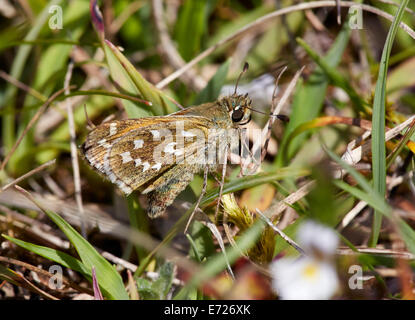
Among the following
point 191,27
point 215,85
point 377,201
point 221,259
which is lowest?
point 221,259

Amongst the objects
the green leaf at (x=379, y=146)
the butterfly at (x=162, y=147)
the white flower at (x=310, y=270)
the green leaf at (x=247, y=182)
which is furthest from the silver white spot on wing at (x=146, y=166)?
the green leaf at (x=379, y=146)

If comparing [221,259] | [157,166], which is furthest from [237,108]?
[221,259]

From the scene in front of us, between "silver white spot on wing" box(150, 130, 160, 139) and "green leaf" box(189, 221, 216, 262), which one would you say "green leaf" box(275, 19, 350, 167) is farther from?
"silver white spot on wing" box(150, 130, 160, 139)

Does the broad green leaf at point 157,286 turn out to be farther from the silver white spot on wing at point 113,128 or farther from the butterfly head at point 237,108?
the butterfly head at point 237,108

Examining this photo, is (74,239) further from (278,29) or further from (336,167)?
(278,29)

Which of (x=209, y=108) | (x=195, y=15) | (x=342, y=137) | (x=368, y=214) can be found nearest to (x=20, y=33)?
(x=195, y=15)

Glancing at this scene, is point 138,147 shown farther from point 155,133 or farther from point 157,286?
point 157,286

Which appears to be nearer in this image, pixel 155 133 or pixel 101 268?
pixel 101 268
